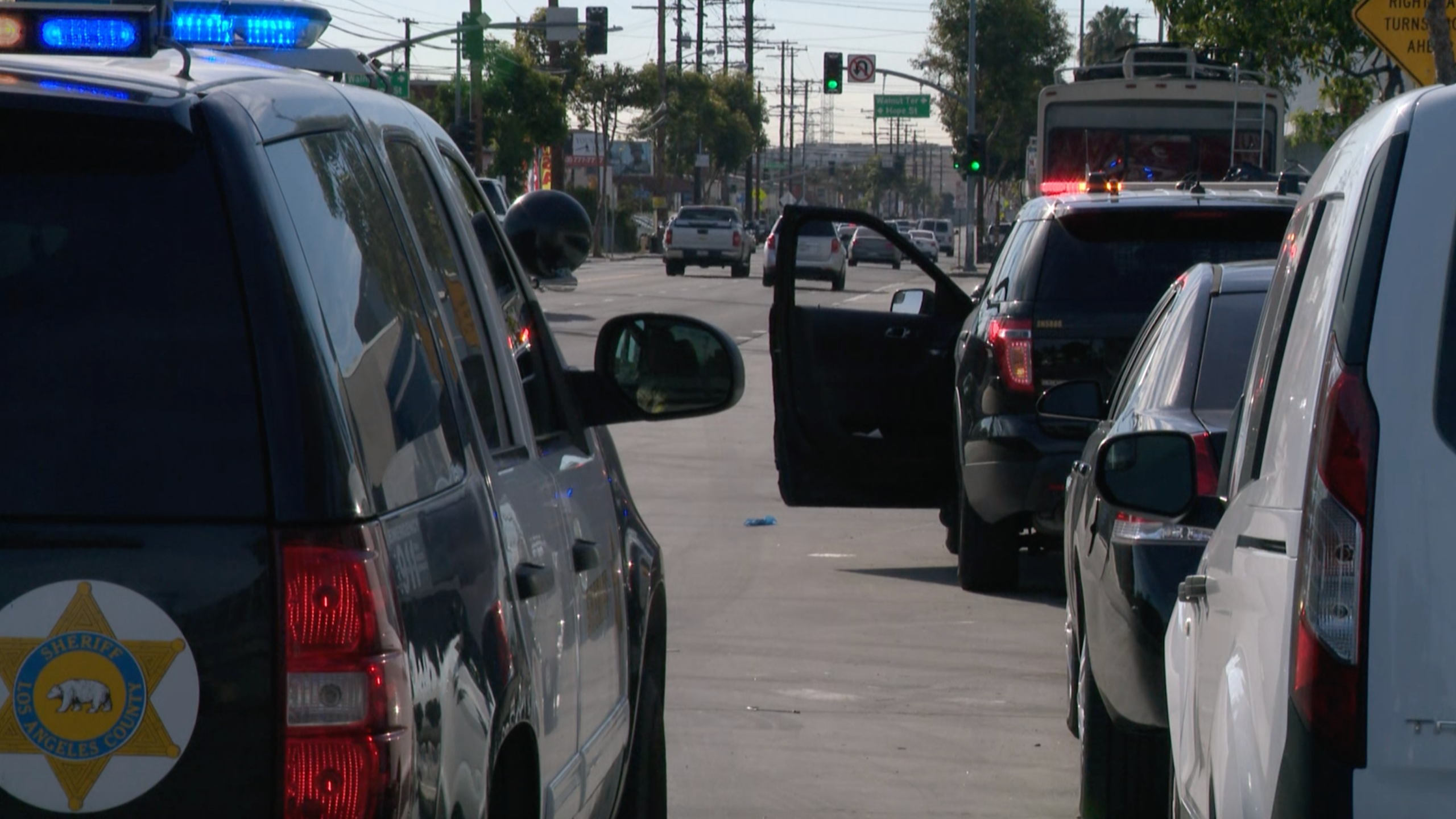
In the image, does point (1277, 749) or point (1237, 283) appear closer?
point (1277, 749)

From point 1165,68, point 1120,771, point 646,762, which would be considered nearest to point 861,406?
point 1120,771

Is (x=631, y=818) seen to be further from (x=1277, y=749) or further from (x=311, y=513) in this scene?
(x=311, y=513)

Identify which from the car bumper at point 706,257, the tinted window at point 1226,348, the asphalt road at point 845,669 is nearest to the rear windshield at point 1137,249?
A: the asphalt road at point 845,669

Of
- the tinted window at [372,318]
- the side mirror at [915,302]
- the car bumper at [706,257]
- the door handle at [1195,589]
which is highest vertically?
the tinted window at [372,318]

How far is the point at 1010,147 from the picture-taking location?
2822 inches

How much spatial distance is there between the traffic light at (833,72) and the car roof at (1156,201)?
36.3 m

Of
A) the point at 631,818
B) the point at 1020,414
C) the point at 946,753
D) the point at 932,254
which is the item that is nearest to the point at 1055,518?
the point at 1020,414

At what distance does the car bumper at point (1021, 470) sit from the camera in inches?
343

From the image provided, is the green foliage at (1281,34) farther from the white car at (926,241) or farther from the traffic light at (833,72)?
the white car at (926,241)

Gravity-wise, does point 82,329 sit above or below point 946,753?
above

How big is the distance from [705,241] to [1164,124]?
28.2 metres

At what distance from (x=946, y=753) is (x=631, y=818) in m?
2.03

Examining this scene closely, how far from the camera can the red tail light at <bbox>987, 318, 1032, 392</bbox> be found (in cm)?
866

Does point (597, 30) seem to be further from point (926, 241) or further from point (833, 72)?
point (926, 241)
